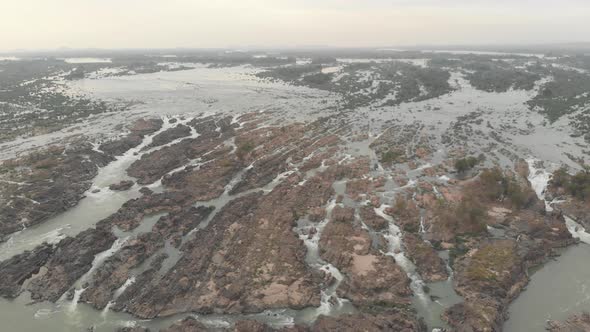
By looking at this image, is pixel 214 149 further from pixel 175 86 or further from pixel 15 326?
pixel 175 86

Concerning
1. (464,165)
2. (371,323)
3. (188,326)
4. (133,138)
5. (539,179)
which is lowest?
(188,326)

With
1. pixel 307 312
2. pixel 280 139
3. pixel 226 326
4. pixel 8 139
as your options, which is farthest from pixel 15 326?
pixel 8 139

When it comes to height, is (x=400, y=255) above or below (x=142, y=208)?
below

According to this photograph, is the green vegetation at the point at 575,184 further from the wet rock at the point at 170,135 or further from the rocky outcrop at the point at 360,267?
the wet rock at the point at 170,135

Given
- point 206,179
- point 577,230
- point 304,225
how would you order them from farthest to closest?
point 206,179 < point 304,225 < point 577,230

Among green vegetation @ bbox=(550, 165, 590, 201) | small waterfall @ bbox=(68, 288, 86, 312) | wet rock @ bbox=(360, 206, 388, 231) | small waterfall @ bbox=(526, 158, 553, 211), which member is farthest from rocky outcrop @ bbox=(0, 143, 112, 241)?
green vegetation @ bbox=(550, 165, 590, 201)

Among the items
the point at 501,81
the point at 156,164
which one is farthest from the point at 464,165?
the point at 501,81

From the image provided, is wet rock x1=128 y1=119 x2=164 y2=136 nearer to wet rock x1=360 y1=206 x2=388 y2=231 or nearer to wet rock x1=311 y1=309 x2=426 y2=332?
wet rock x1=360 y1=206 x2=388 y2=231

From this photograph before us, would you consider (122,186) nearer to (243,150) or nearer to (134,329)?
(243,150)
